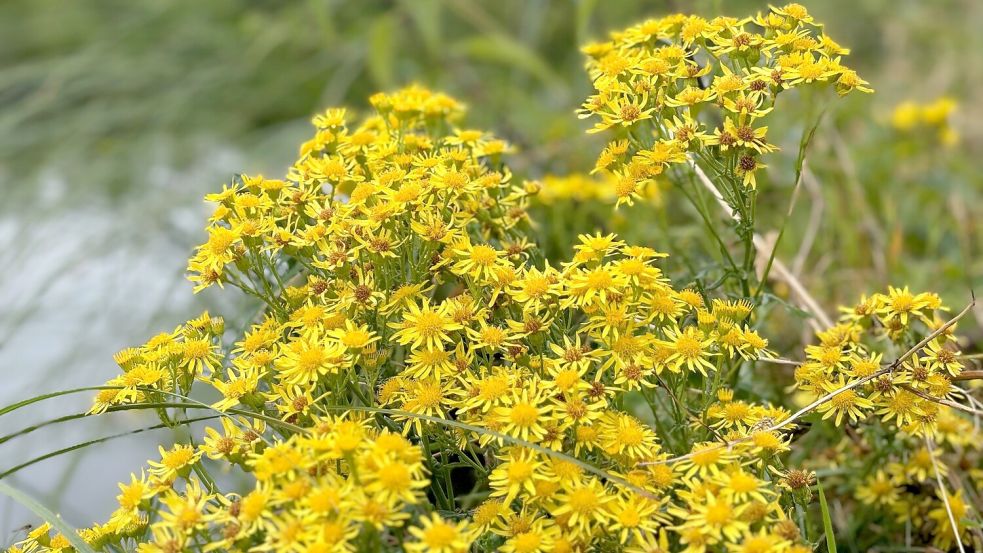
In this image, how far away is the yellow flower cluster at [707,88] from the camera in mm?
944

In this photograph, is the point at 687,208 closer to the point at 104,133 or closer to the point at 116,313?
the point at 116,313

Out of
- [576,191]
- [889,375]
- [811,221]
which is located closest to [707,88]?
[889,375]

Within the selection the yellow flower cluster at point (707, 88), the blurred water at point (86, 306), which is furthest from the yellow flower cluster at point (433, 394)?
the blurred water at point (86, 306)

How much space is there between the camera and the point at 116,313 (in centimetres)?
209

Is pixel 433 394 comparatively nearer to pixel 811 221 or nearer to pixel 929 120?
pixel 811 221

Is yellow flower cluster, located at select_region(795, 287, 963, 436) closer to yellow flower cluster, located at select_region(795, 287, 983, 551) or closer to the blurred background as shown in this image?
yellow flower cluster, located at select_region(795, 287, 983, 551)

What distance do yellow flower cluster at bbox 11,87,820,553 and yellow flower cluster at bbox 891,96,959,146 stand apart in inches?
59.1

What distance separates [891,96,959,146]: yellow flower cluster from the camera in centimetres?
224

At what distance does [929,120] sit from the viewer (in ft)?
7.41

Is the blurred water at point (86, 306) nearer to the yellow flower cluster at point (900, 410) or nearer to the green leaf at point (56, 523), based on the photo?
the green leaf at point (56, 523)

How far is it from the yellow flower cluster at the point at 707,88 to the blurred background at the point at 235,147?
45 cm

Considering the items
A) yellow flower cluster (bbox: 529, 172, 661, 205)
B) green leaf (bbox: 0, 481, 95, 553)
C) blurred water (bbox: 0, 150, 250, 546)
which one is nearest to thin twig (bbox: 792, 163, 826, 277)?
yellow flower cluster (bbox: 529, 172, 661, 205)

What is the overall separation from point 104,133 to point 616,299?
2.50 m

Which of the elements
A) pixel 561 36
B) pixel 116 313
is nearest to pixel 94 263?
pixel 116 313
